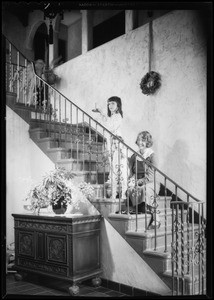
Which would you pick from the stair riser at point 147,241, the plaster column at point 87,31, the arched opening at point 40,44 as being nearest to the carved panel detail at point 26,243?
the stair riser at point 147,241

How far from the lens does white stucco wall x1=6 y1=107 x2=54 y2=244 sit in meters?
5.68

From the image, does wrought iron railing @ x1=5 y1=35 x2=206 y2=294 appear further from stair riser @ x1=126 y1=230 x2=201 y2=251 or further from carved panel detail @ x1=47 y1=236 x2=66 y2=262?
carved panel detail @ x1=47 y1=236 x2=66 y2=262

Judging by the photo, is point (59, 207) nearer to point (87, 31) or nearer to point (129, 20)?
point (129, 20)

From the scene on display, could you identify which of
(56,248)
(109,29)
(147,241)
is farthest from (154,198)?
(109,29)

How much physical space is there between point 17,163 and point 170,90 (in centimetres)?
289

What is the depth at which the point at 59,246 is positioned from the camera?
4.38 m

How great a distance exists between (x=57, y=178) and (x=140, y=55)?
10.3ft

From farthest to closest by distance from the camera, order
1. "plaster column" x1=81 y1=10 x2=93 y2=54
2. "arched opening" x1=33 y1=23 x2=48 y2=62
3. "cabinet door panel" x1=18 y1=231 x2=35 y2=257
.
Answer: "arched opening" x1=33 y1=23 x2=48 y2=62
"plaster column" x1=81 y1=10 x2=93 y2=54
"cabinet door panel" x1=18 y1=231 x2=35 y2=257

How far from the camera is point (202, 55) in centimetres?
543

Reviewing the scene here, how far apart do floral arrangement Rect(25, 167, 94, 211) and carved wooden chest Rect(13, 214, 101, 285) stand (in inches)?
9.4

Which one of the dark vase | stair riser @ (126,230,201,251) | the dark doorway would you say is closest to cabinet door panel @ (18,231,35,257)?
the dark vase
